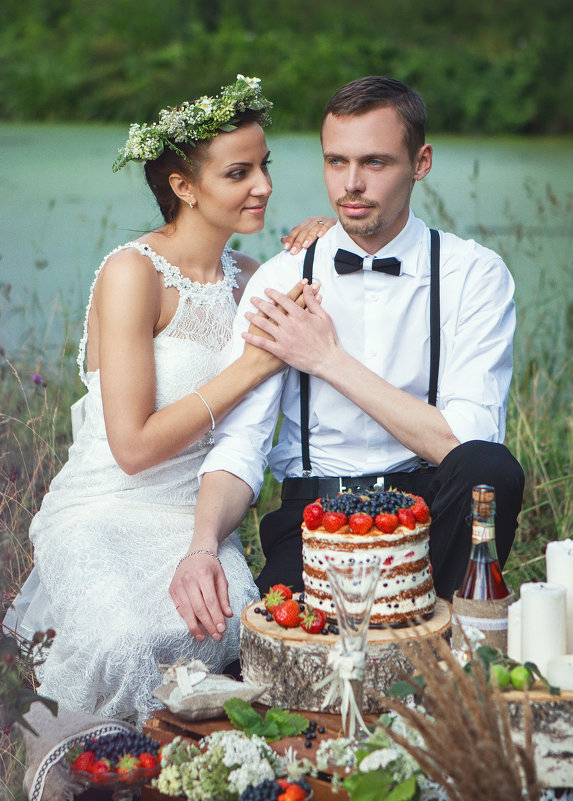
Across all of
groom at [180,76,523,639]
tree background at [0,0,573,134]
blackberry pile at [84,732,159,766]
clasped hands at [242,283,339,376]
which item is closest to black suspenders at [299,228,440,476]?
groom at [180,76,523,639]

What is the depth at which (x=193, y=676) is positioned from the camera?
2141 mm

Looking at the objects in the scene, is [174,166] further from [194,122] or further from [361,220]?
[361,220]

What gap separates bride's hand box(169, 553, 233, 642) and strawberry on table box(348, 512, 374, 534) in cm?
49

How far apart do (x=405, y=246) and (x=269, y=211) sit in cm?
407

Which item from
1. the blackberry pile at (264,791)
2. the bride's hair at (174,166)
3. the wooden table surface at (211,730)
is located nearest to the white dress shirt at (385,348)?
the bride's hair at (174,166)

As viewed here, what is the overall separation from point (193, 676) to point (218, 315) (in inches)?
49.9

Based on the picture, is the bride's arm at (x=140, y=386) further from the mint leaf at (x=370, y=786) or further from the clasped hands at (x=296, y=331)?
the mint leaf at (x=370, y=786)

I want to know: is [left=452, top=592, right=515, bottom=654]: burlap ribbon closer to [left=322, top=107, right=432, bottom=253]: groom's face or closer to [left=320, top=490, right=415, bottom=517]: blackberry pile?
[left=320, top=490, right=415, bottom=517]: blackberry pile

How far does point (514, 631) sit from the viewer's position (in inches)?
80.8

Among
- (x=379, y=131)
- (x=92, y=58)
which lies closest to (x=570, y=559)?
(x=379, y=131)

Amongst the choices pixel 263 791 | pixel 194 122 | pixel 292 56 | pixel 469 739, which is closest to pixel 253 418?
pixel 194 122

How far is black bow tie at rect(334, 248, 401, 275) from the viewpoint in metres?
2.80

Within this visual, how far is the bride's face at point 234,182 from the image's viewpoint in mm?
2953

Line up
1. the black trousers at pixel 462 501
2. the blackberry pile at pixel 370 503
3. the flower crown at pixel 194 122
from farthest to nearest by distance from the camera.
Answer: the flower crown at pixel 194 122 → the black trousers at pixel 462 501 → the blackberry pile at pixel 370 503
